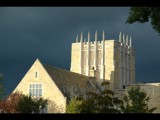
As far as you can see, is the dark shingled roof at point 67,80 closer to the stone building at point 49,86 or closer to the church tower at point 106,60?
the stone building at point 49,86

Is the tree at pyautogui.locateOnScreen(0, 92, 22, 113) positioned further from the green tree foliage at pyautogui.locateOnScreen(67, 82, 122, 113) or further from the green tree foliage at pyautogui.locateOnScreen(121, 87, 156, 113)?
the green tree foliage at pyautogui.locateOnScreen(121, 87, 156, 113)

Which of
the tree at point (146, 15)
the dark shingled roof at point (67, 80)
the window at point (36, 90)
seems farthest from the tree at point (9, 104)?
the tree at point (146, 15)

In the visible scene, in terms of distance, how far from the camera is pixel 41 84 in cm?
5606

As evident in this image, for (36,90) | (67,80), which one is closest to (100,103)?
(36,90)

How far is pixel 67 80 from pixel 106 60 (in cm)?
3319

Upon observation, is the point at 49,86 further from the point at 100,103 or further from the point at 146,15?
the point at 146,15

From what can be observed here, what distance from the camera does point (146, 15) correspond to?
17.6 metres

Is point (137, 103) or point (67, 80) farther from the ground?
point (67, 80)

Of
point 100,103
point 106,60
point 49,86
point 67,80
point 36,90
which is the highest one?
point 106,60

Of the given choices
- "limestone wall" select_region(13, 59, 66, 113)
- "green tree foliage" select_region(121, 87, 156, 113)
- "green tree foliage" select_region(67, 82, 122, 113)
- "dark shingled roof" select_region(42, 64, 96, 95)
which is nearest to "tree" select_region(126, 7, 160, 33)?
"green tree foliage" select_region(67, 82, 122, 113)

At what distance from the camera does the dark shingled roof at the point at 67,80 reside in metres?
57.0

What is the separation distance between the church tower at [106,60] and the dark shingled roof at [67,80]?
19.3 m

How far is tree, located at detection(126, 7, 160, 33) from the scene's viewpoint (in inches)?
681

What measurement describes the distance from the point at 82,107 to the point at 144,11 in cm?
1923
